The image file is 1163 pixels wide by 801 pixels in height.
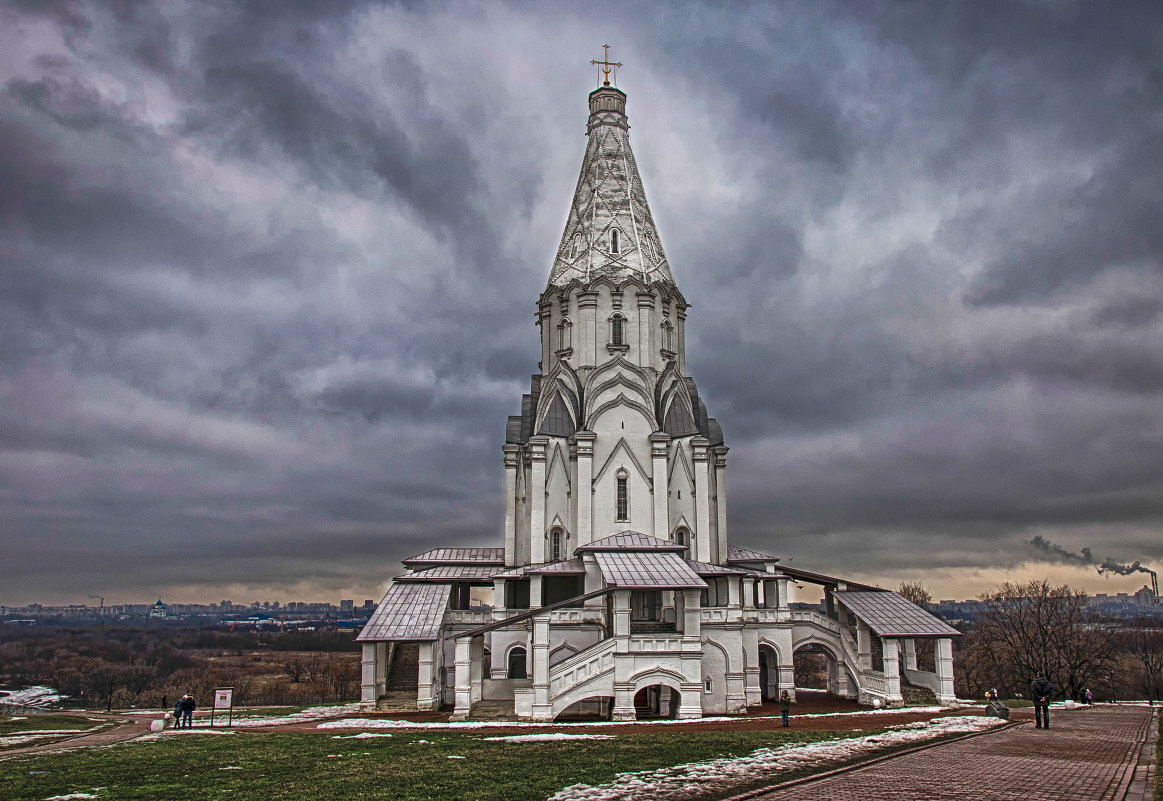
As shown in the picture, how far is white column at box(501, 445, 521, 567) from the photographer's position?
122 feet

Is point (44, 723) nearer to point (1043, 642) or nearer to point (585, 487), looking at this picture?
point (585, 487)

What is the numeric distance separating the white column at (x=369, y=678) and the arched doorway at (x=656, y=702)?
9244 mm

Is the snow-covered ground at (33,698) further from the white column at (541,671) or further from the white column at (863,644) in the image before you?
the white column at (863,644)

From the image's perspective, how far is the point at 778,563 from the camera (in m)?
35.9

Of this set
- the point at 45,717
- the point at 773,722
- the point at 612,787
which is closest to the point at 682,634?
the point at 773,722

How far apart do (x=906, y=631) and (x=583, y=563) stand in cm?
1243

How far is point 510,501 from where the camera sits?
37.8 metres

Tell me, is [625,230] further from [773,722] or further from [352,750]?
[352,750]

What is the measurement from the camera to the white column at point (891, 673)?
1157 inches

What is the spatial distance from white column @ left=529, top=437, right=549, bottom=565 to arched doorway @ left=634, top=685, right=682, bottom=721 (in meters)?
8.14

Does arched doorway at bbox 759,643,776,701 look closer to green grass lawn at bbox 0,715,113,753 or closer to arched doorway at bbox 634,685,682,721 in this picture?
arched doorway at bbox 634,685,682,721

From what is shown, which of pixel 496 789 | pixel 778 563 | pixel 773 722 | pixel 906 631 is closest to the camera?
pixel 496 789

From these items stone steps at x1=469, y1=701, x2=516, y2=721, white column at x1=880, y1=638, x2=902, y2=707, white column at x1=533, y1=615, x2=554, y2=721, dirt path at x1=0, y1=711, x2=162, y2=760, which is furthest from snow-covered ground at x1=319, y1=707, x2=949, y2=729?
dirt path at x1=0, y1=711, x2=162, y2=760

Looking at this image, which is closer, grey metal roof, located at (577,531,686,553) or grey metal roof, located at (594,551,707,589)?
grey metal roof, located at (594,551,707,589)
